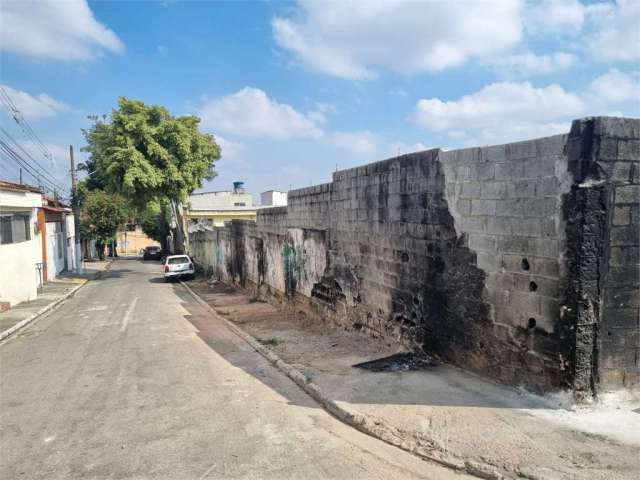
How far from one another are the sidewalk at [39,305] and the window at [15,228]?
7.88ft

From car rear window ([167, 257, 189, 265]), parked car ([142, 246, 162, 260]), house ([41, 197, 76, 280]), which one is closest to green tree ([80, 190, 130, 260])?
house ([41, 197, 76, 280])

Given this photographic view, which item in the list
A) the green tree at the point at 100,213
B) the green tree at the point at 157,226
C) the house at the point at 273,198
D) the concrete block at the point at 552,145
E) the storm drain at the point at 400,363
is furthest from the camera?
the house at the point at 273,198

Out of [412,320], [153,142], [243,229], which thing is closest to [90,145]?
[153,142]

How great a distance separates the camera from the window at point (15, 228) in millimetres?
15672

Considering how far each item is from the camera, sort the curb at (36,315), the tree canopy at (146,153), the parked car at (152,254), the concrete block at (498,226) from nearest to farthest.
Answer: the concrete block at (498,226) → the curb at (36,315) → the tree canopy at (146,153) → the parked car at (152,254)

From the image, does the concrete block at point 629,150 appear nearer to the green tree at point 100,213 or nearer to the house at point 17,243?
the house at point 17,243

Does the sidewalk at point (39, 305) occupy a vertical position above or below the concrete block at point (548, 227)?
Result: below

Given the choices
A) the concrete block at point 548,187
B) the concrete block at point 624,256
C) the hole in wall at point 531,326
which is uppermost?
the concrete block at point 548,187

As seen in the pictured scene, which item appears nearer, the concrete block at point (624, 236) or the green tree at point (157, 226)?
the concrete block at point (624, 236)

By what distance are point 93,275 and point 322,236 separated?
23.9 m

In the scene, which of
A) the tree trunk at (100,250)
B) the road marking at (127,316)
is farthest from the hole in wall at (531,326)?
the tree trunk at (100,250)

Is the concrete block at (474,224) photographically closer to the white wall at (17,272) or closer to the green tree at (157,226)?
the white wall at (17,272)

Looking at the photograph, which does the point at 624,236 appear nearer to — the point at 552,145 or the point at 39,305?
the point at 552,145

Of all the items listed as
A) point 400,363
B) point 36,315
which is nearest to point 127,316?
point 36,315
